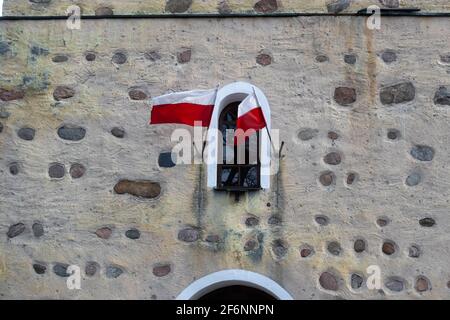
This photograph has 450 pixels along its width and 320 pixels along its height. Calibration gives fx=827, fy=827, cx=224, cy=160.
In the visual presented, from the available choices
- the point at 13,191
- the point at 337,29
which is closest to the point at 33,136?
the point at 13,191

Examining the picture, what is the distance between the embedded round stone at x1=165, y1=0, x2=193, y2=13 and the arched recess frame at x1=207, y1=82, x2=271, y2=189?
2.88 ft

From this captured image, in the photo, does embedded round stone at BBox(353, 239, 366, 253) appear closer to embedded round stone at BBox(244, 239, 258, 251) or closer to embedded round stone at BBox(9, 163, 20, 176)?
embedded round stone at BBox(244, 239, 258, 251)

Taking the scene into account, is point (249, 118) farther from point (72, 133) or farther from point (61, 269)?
point (61, 269)

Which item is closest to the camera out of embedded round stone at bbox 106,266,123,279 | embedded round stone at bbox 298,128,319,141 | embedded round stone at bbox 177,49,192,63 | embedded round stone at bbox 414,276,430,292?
embedded round stone at bbox 414,276,430,292

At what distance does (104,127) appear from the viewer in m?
7.38

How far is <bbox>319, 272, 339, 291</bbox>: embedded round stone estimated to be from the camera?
22.8 ft

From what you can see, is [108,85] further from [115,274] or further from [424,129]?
[424,129]

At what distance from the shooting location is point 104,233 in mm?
7188

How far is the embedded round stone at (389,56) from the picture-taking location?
24.0ft

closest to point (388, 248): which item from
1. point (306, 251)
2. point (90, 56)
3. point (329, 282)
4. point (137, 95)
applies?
point (329, 282)

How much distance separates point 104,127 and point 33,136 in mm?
645

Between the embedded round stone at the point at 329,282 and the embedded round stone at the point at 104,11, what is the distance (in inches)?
121

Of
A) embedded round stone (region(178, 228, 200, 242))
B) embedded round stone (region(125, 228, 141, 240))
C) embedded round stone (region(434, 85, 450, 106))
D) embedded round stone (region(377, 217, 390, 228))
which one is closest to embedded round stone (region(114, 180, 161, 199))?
embedded round stone (region(125, 228, 141, 240))

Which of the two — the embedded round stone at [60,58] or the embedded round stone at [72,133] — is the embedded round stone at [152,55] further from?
the embedded round stone at [72,133]
